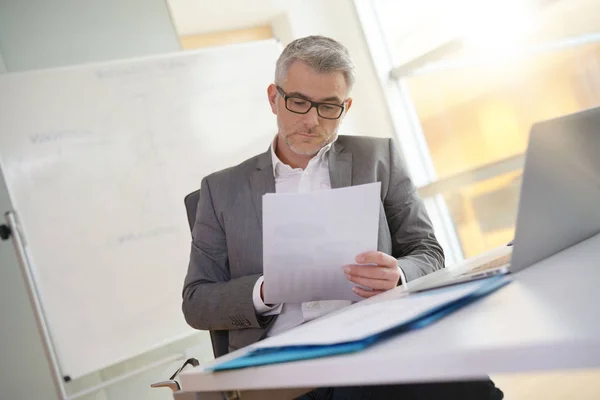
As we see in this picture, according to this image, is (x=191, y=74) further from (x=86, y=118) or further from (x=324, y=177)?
(x=324, y=177)

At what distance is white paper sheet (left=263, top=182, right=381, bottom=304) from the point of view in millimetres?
1180

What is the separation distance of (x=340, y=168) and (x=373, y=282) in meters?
0.54

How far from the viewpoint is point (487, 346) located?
471 mm

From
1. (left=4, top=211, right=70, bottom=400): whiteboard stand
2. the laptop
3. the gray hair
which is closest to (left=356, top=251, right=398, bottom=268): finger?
the laptop

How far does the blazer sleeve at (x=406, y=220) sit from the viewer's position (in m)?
1.60

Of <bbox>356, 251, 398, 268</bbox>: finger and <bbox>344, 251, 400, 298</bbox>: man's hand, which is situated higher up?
<bbox>356, 251, 398, 268</bbox>: finger

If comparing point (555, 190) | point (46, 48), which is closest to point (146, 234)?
point (46, 48)

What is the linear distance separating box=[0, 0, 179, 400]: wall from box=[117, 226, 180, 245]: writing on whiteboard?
51 centimetres

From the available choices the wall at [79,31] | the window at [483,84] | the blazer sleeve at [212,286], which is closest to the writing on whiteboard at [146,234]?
the wall at [79,31]

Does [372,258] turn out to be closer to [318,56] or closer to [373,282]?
[373,282]

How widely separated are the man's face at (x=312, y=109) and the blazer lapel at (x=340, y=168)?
0.05 m

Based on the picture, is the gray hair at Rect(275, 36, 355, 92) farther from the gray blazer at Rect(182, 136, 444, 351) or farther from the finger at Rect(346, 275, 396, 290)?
the finger at Rect(346, 275, 396, 290)

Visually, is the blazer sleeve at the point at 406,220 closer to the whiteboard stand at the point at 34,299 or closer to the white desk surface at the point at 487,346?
the white desk surface at the point at 487,346

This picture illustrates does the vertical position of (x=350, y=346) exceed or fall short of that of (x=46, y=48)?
it falls short
